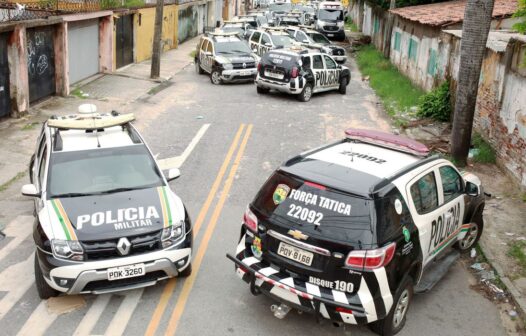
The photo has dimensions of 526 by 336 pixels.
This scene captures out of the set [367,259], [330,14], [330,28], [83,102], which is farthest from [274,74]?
[330,14]

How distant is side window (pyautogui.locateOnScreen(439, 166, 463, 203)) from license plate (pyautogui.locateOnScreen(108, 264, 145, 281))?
392cm

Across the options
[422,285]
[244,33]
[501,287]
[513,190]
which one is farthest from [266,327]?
[244,33]

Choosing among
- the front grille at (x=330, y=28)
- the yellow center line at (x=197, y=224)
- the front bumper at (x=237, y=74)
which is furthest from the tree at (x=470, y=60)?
the front grille at (x=330, y=28)

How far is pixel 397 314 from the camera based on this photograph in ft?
21.4

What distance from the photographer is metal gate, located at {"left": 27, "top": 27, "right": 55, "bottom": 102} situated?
59.0 ft

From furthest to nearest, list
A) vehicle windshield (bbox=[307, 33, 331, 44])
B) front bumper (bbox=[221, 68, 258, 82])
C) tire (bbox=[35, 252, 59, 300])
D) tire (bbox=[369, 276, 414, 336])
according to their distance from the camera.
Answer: vehicle windshield (bbox=[307, 33, 331, 44])
front bumper (bbox=[221, 68, 258, 82])
tire (bbox=[35, 252, 59, 300])
tire (bbox=[369, 276, 414, 336])

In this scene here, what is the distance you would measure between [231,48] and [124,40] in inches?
215

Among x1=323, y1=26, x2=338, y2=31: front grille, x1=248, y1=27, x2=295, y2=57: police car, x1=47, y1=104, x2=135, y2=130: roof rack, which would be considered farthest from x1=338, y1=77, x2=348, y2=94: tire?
x1=323, y1=26, x2=338, y2=31: front grille

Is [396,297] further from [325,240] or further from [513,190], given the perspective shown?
[513,190]

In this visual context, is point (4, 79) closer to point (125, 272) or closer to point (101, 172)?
point (101, 172)

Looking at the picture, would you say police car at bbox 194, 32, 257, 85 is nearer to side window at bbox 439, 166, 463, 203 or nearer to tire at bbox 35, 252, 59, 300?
side window at bbox 439, 166, 463, 203

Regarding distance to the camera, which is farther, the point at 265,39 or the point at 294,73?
the point at 265,39

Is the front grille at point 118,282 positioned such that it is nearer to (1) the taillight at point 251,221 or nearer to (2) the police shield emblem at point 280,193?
(1) the taillight at point 251,221

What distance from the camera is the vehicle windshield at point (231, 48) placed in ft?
80.8
